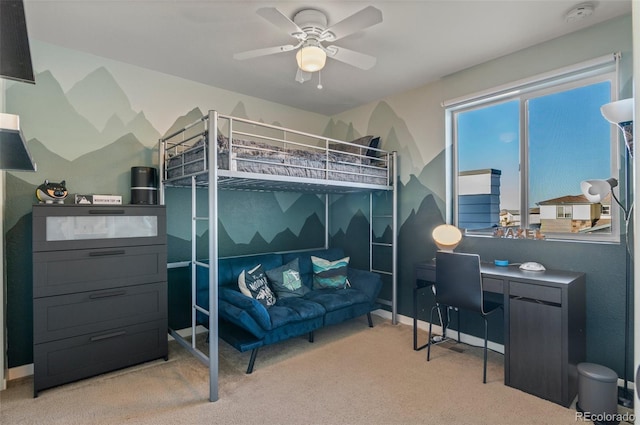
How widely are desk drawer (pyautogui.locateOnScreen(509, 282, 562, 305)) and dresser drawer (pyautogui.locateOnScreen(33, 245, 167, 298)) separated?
2755mm

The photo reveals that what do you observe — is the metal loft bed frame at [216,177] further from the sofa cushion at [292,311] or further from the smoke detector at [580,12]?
the smoke detector at [580,12]

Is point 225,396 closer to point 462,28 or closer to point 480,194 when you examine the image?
point 480,194

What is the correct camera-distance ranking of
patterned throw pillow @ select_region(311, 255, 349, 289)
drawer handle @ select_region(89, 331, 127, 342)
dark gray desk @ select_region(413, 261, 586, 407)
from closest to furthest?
dark gray desk @ select_region(413, 261, 586, 407), drawer handle @ select_region(89, 331, 127, 342), patterned throw pillow @ select_region(311, 255, 349, 289)

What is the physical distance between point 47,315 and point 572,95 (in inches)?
170

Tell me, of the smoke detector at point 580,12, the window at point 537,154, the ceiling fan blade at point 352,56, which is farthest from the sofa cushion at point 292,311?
the smoke detector at point 580,12

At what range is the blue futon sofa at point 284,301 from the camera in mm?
2617

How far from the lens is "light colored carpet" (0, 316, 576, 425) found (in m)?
2.04

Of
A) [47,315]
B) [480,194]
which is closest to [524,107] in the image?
[480,194]

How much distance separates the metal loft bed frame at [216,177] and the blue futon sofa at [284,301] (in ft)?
0.82

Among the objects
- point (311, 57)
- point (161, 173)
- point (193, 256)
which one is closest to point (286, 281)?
point (193, 256)

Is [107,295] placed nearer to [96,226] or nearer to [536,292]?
[96,226]

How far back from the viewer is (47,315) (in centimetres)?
231

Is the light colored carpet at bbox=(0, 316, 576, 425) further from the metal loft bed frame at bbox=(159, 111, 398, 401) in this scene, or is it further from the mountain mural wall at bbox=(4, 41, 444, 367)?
the mountain mural wall at bbox=(4, 41, 444, 367)

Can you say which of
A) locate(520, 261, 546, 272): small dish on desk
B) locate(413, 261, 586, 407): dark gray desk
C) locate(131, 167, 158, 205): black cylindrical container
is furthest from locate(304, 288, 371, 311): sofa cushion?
locate(131, 167, 158, 205): black cylindrical container
